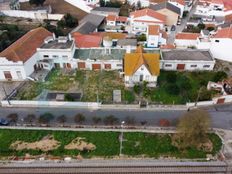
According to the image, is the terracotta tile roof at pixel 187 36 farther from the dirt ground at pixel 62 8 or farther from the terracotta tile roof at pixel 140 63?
the dirt ground at pixel 62 8

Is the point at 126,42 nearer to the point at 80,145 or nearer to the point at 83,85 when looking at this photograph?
the point at 83,85

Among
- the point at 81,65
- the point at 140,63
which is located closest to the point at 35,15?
the point at 81,65

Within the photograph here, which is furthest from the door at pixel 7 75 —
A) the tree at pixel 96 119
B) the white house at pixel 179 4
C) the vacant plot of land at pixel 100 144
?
the white house at pixel 179 4

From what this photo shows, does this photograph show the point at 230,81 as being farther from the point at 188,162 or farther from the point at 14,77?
the point at 14,77

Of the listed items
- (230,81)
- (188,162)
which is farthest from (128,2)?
(188,162)

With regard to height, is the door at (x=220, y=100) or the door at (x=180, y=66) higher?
the door at (x=180, y=66)

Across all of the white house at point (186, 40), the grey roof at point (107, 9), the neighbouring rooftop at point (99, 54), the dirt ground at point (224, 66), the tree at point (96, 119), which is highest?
the grey roof at point (107, 9)

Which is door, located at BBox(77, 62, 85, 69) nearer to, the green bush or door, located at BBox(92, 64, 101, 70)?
door, located at BBox(92, 64, 101, 70)
